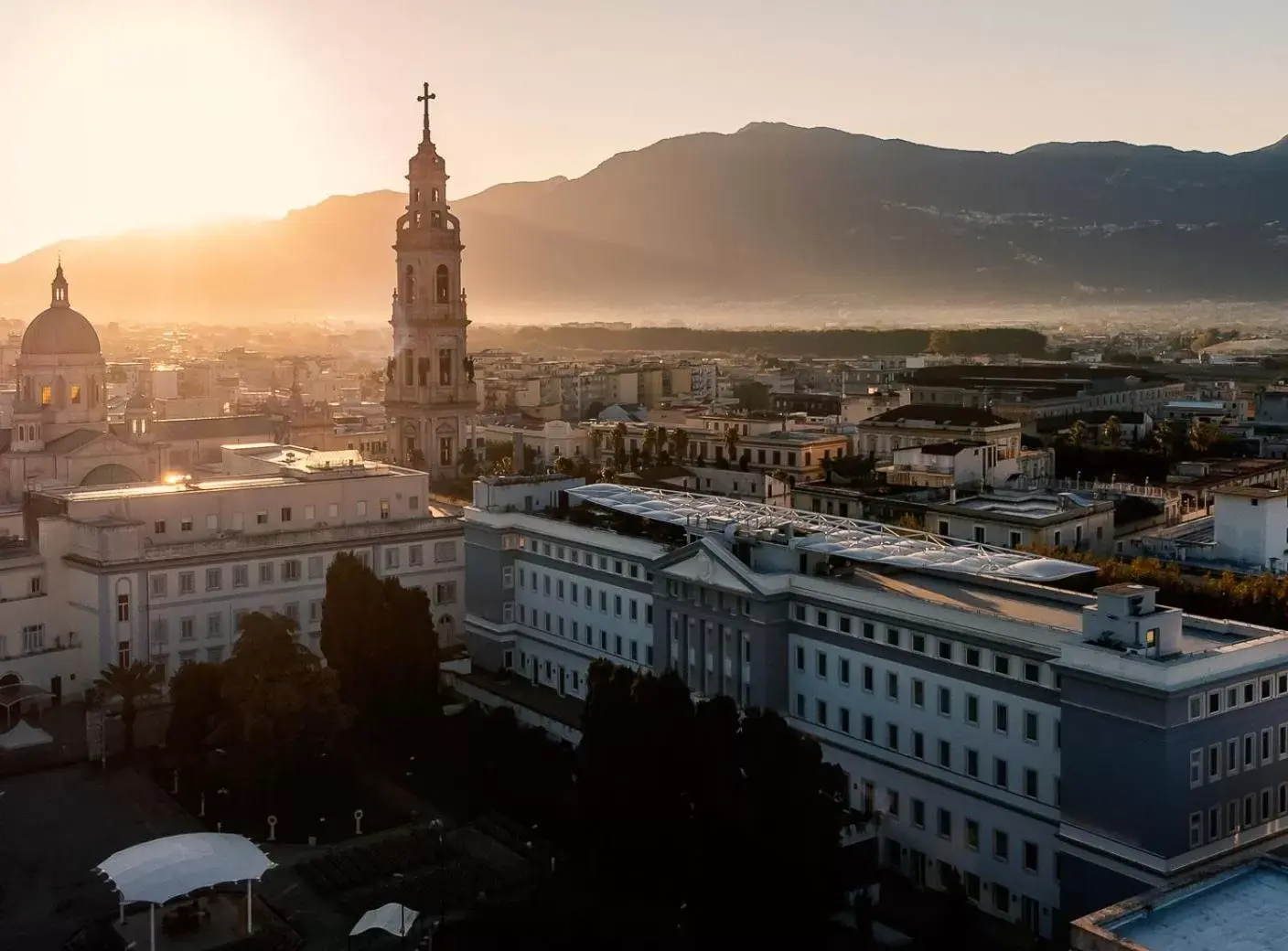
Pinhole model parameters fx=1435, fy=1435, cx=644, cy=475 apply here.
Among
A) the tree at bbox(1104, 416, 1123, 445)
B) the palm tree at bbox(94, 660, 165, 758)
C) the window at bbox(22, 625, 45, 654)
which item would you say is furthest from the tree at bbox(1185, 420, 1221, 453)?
the window at bbox(22, 625, 45, 654)

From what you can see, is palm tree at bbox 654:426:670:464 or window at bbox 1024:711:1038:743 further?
palm tree at bbox 654:426:670:464

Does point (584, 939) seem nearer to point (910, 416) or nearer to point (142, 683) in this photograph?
point (142, 683)

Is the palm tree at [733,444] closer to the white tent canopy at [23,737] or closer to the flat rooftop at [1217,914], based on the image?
the white tent canopy at [23,737]

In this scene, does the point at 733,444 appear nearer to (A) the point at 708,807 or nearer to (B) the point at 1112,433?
(B) the point at 1112,433

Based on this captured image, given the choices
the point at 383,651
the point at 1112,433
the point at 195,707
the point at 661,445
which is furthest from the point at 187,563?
the point at 1112,433

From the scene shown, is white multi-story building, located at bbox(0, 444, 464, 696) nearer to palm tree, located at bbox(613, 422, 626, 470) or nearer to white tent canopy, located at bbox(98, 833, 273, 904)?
white tent canopy, located at bbox(98, 833, 273, 904)

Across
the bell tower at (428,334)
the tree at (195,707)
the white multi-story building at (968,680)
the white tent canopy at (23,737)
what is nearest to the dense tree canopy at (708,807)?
the white multi-story building at (968,680)
